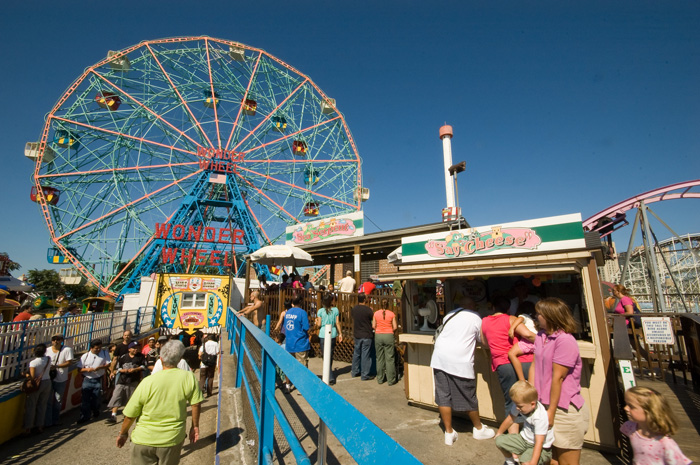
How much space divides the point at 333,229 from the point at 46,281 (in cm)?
4322

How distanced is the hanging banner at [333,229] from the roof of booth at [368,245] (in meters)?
0.33

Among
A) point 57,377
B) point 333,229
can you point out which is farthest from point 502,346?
point 333,229

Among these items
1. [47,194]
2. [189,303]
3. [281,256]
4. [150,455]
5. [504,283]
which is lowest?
[150,455]

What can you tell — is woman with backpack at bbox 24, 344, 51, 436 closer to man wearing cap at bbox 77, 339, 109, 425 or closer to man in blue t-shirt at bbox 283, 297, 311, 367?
man wearing cap at bbox 77, 339, 109, 425

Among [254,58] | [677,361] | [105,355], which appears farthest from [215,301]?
[254,58]

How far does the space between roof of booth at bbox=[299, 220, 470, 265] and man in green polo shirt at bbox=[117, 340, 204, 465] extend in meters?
8.70

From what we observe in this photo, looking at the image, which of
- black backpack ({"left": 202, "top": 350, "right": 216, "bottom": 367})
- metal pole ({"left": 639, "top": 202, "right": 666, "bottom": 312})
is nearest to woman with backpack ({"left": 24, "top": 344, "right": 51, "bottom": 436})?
black backpack ({"left": 202, "top": 350, "right": 216, "bottom": 367})

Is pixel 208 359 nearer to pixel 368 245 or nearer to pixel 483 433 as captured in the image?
pixel 483 433

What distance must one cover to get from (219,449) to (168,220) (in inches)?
927

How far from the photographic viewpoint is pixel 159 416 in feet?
9.85

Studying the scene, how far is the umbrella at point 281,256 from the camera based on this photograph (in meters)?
10.4

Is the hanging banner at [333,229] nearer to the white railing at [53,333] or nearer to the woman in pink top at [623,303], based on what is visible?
the white railing at [53,333]

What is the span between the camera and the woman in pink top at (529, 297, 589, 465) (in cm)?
248

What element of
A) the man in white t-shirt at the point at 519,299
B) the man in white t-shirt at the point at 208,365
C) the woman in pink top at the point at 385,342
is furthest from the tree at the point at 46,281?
the man in white t-shirt at the point at 519,299
